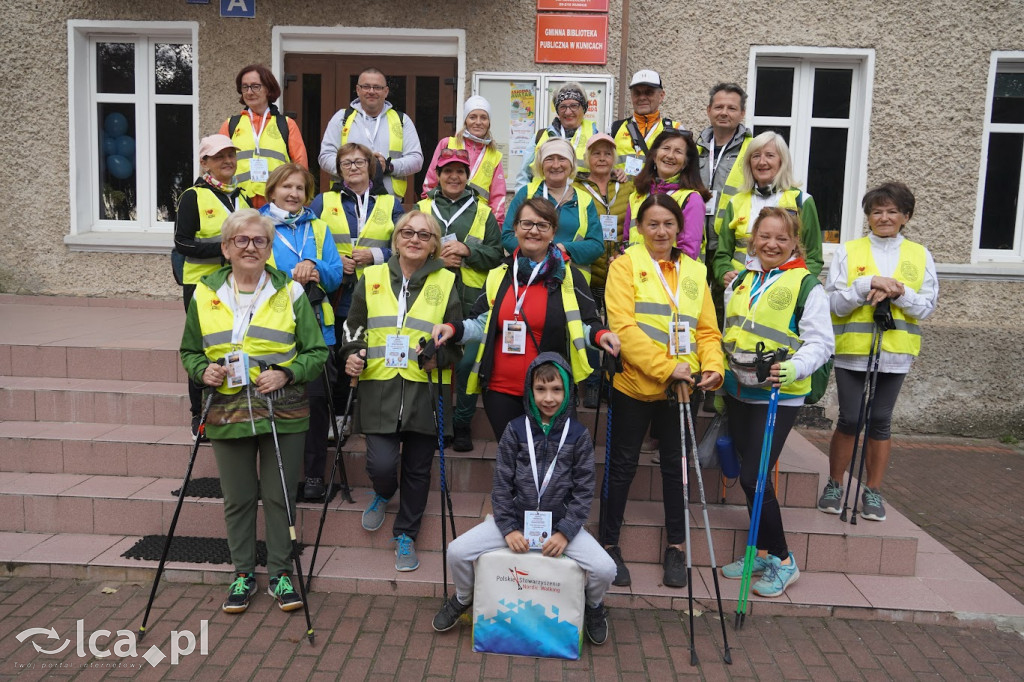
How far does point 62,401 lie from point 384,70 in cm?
425

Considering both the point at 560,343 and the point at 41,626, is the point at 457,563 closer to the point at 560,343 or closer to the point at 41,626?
the point at 560,343

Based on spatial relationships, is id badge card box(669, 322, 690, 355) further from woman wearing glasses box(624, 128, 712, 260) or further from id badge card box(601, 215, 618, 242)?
id badge card box(601, 215, 618, 242)

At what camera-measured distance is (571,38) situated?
22.7 ft

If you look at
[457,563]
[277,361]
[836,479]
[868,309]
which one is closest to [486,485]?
[457,563]

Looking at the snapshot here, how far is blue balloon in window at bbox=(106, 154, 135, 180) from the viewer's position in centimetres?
793

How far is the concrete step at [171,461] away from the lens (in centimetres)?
460

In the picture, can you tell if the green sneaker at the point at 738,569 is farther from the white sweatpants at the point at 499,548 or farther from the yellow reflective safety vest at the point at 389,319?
the yellow reflective safety vest at the point at 389,319

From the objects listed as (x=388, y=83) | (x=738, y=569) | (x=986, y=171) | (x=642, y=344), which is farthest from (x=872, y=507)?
(x=388, y=83)

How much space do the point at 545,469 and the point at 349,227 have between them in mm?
2085

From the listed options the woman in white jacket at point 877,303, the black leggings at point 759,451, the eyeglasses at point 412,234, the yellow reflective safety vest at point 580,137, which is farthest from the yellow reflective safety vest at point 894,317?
the eyeglasses at point 412,234

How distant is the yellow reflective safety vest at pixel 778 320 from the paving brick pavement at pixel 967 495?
6.28ft

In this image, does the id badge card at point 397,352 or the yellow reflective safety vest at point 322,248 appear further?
the yellow reflective safety vest at point 322,248

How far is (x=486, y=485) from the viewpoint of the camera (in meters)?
4.61

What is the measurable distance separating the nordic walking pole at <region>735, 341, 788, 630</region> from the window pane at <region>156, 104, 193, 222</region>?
6558mm
